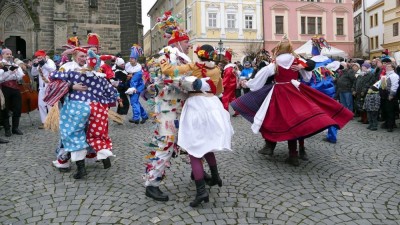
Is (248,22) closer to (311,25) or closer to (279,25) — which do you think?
(279,25)

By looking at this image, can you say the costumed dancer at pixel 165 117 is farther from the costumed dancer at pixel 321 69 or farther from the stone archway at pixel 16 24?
the stone archway at pixel 16 24

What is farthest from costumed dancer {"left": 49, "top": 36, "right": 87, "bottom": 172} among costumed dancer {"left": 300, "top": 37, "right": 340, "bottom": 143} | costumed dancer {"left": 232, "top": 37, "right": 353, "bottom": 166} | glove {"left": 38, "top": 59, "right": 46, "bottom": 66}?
costumed dancer {"left": 300, "top": 37, "right": 340, "bottom": 143}

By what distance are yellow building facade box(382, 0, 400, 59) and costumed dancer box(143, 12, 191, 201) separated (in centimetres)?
4211

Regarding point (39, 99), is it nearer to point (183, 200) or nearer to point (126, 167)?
point (126, 167)

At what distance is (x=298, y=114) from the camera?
5633 mm

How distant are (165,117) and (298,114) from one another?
6.93ft

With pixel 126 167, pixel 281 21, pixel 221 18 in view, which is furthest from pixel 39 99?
pixel 281 21

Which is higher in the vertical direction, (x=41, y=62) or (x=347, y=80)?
(x=41, y=62)

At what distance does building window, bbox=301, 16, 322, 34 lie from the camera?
42844 mm

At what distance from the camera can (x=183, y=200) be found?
4.48 m

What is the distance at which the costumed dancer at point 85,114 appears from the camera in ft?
17.7

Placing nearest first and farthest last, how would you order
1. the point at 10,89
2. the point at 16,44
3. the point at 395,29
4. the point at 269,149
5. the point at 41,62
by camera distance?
the point at 269,149 → the point at 10,89 → the point at 41,62 → the point at 16,44 → the point at 395,29

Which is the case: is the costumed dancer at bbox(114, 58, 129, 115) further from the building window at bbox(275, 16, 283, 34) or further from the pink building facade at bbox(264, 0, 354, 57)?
the building window at bbox(275, 16, 283, 34)

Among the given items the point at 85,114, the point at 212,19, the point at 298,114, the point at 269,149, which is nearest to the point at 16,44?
the point at 212,19
